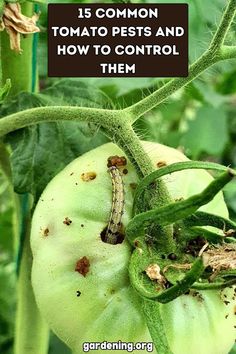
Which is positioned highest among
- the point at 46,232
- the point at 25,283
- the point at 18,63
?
the point at 18,63

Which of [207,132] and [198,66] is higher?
[198,66]

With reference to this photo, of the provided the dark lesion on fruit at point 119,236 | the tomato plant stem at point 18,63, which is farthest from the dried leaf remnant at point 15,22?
the dark lesion on fruit at point 119,236

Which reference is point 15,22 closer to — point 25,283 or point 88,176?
point 88,176

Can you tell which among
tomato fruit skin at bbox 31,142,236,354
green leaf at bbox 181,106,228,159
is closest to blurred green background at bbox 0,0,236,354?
green leaf at bbox 181,106,228,159

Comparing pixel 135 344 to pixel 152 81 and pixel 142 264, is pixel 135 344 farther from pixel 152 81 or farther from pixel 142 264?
pixel 152 81

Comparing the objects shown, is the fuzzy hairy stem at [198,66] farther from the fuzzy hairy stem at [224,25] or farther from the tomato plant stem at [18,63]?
the tomato plant stem at [18,63]

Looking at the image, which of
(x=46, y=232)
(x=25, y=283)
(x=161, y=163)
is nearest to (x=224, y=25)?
(x=161, y=163)
